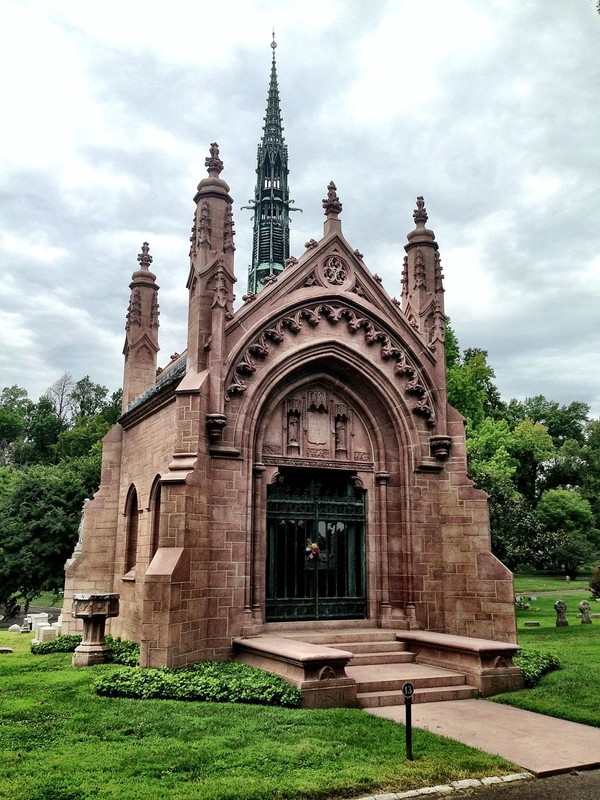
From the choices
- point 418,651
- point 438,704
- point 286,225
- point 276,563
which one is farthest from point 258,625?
point 286,225

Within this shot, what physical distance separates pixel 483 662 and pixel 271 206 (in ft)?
106

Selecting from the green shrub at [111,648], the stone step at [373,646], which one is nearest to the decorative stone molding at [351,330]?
the stone step at [373,646]

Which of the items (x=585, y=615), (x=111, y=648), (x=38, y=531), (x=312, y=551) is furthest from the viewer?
(x=38, y=531)

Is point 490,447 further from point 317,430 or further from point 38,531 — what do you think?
point 38,531

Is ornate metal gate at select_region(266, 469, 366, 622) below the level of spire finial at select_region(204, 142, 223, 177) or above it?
below

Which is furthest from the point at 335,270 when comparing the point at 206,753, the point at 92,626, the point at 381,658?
the point at 206,753

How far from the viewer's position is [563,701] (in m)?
9.95

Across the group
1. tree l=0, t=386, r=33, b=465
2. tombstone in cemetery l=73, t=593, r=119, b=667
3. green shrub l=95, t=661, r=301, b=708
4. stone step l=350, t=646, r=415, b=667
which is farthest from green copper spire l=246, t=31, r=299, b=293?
tree l=0, t=386, r=33, b=465

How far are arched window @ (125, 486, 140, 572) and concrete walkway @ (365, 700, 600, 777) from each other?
836cm

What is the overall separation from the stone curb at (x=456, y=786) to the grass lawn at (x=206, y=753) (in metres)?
0.09

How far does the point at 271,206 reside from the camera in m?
38.8

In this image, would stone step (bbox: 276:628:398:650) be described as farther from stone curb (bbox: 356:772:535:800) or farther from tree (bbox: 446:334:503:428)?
tree (bbox: 446:334:503:428)

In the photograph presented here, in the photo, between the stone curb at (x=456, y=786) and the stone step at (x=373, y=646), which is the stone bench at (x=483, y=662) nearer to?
the stone step at (x=373, y=646)

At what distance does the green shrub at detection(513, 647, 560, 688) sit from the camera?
36.7 feet
